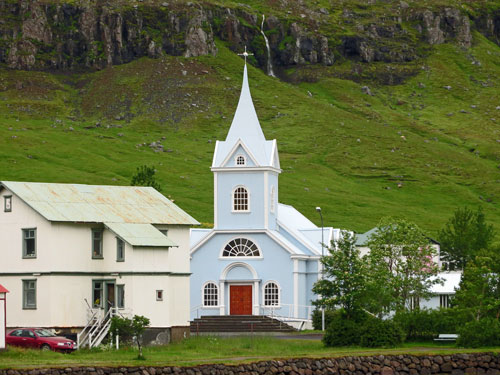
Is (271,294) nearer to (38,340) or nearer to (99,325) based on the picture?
(99,325)

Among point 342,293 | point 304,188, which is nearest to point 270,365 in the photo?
point 342,293

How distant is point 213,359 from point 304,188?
12074 cm

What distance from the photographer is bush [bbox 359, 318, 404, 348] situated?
6309 cm

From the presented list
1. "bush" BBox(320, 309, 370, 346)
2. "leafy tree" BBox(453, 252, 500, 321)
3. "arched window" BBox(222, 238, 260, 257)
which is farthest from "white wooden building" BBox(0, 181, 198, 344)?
"arched window" BBox(222, 238, 260, 257)

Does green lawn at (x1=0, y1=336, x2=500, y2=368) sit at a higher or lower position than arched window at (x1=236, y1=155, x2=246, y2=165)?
lower

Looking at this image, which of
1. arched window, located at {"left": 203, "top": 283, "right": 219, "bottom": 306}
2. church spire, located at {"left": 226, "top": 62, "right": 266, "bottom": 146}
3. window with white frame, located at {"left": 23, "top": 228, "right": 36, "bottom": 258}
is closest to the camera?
window with white frame, located at {"left": 23, "top": 228, "right": 36, "bottom": 258}

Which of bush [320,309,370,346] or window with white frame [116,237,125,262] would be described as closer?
bush [320,309,370,346]

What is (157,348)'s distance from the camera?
62.5 metres

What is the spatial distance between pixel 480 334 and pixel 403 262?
80.2ft

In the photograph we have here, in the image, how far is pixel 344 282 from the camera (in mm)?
67062

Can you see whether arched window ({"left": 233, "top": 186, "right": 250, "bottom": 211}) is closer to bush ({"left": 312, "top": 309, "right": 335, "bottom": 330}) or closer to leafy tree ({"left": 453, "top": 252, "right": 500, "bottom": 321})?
bush ({"left": 312, "top": 309, "right": 335, "bottom": 330})

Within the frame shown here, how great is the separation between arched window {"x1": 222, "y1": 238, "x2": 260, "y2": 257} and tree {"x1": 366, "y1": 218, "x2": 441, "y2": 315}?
29.0 feet

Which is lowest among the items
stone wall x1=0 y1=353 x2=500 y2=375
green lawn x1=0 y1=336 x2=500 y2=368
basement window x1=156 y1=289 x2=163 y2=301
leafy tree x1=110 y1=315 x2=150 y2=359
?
stone wall x1=0 y1=353 x2=500 y2=375

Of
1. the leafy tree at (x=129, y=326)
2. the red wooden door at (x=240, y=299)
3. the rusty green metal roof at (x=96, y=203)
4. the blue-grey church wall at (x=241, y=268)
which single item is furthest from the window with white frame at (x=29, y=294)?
the red wooden door at (x=240, y=299)
